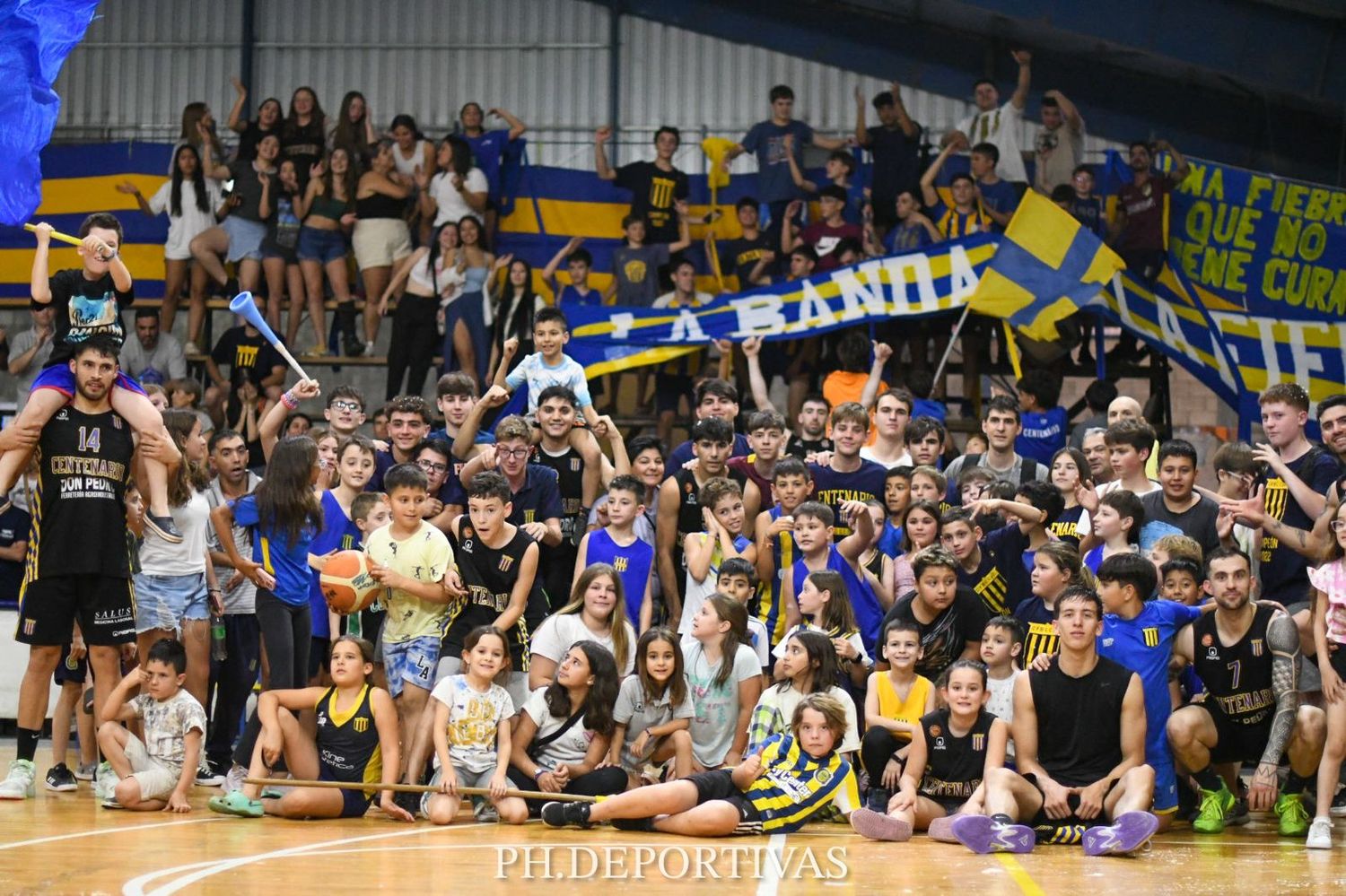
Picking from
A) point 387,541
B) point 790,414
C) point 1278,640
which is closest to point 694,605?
point 387,541

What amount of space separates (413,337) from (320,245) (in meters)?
1.54

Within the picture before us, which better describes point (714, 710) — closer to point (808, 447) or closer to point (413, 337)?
point (808, 447)

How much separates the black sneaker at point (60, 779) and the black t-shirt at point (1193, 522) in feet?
19.6

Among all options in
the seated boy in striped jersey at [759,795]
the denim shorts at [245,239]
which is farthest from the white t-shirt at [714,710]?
the denim shorts at [245,239]

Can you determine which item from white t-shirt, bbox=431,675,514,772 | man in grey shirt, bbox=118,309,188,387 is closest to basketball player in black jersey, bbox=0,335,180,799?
white t-shirt, bbox=431,675,514,772

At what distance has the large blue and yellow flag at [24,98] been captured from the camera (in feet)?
27.6

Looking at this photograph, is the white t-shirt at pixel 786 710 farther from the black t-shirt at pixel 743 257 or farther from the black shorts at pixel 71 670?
the black t-shirt at pixel 743 257

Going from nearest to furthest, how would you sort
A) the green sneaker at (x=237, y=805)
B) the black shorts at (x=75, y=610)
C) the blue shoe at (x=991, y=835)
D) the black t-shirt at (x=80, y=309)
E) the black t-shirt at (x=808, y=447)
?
the blue shoe at (x=991, y=835) → the green sneaker at (x=237, y=805) → the black shorts at (x=75, y=610) → the black t-shirt at (x=80, y=309) → the black t-shirt at (x=808, y=447)

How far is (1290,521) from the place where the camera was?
31.2 ft

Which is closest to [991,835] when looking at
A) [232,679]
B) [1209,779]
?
[1209,779]

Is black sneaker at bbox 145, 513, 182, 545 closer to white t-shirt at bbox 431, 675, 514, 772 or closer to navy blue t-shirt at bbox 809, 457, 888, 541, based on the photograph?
white t-shirt at bbox 431, 675, 514, 772

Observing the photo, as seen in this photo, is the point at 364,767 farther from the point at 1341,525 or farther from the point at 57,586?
the point at 1341,525

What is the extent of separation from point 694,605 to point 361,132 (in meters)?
8.28

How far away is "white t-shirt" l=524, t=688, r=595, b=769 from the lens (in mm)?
8898
